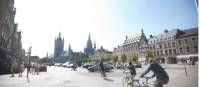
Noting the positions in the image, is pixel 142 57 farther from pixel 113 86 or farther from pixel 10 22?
pixel 10 22

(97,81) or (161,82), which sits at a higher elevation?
(161,82)

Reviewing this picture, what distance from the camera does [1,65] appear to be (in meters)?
6.82

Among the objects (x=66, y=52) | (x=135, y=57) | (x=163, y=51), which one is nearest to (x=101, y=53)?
(x=163, y=51)

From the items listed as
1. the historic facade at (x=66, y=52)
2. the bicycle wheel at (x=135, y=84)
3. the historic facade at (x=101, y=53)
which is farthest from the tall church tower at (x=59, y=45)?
the bicycle wheel at (x=135, y=84)

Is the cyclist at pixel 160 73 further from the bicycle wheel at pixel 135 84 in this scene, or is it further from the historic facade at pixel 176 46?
the historic facade at pixel 176 46

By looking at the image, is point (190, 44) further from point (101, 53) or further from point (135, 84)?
point (101, 53)

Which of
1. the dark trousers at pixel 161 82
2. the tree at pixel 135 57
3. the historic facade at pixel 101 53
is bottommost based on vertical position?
the dark trousers at pixel 161 82

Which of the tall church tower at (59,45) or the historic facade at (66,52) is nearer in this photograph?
the tall church tower at (59,45)

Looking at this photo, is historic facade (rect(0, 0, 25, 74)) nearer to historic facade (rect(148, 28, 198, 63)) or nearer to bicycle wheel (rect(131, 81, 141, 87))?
bicycle wheel (rect(131, 81, 141, 87))

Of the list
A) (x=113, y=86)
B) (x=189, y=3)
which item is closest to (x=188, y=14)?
(x=189, y=3)

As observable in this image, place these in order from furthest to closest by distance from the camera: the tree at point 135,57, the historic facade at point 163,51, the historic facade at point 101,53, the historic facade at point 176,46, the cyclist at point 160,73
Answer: the historic facade at point 101,53 < the tree at point 135,57 < the historic facade at point 163,51 < the historic facade at point 176,46 < the cyclist at point 160,73

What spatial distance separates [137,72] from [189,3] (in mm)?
3281

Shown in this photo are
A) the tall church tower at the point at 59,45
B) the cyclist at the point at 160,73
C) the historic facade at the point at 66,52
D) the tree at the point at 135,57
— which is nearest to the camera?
the cyclist at the point at 160,73

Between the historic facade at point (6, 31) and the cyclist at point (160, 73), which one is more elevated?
the historic facade at point (6, 31)
